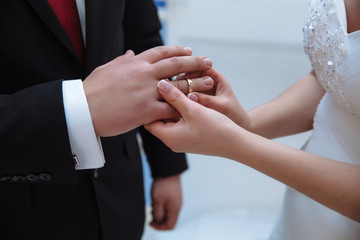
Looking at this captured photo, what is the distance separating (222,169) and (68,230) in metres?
1.52

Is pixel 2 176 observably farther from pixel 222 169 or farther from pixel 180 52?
pixel 222 169

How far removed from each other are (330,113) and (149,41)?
53 cm

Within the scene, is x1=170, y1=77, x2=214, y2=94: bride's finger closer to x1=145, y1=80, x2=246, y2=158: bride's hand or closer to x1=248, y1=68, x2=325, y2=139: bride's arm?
x1=145, y1=80, x2=246, y2=158: bride's hand

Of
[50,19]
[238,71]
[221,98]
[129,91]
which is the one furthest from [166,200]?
[238,71]

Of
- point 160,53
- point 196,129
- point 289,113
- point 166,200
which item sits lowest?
point 166,200

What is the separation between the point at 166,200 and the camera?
3.48 feet

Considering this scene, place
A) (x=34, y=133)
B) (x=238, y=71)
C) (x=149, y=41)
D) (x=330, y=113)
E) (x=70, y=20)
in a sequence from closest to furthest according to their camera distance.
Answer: (x=34, y=133) < (x=70, y=20) < (x=330, y=113) < (x=149, y=41) < (x=238, y=71)

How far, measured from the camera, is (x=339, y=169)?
2.14 ft

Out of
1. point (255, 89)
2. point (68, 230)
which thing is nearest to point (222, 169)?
point (255, 89)

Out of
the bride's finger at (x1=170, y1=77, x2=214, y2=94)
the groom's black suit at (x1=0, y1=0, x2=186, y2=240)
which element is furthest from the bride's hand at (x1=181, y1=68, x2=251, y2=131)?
the groom's black suit at (x1=0, y1=0, x2=186, y2=240)

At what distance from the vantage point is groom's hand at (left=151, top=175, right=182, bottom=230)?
1.06 m

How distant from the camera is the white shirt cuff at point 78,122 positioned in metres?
0.62

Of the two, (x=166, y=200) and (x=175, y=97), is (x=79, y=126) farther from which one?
(x=166, y=200)

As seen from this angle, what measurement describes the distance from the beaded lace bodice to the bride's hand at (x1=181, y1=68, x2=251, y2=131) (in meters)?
0.20
